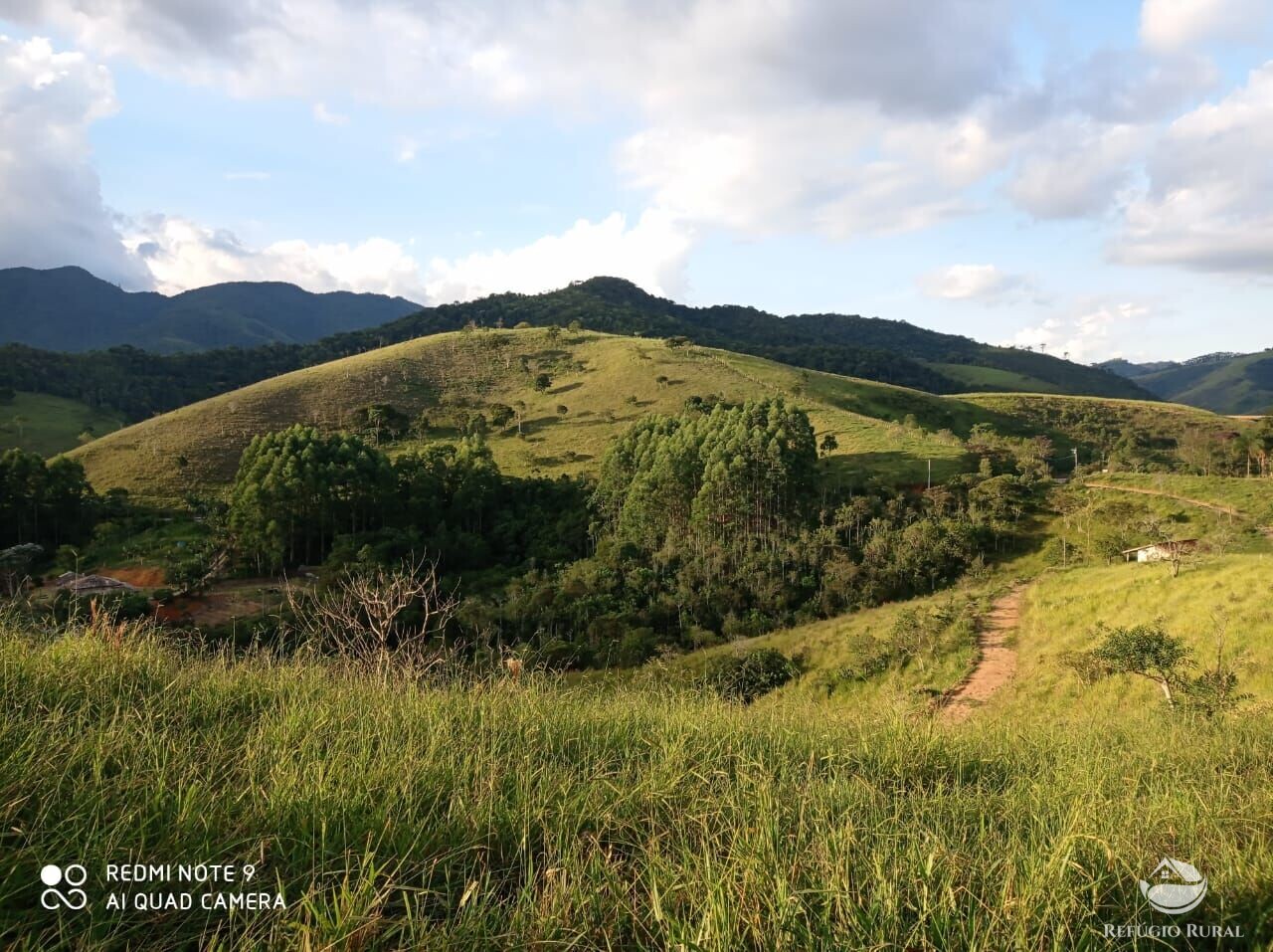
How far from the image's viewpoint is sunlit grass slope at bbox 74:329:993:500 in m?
58.6

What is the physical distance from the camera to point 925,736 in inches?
164

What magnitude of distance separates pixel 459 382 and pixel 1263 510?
78108mm

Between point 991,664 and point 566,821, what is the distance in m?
25.6

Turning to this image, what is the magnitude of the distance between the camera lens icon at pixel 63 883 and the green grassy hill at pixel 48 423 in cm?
9337

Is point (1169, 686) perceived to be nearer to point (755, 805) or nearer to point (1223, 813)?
point (1223, 813)

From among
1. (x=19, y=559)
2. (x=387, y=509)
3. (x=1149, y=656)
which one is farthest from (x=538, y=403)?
(x=1149, y=656)

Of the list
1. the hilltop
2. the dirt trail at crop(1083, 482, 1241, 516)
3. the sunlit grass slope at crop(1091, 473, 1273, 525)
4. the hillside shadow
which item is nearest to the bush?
the hillside shadow

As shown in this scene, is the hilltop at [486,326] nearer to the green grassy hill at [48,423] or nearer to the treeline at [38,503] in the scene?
the green grassy hill at [48,423]

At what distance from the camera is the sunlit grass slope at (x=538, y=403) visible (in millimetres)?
58562

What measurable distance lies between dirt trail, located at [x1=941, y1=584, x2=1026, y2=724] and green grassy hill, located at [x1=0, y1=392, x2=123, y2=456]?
90.9 m

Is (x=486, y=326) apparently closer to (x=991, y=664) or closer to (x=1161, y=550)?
(x=1161, y=550)

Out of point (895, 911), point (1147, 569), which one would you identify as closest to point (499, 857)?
point (895, 911)

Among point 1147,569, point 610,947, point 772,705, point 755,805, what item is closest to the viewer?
point 610,947

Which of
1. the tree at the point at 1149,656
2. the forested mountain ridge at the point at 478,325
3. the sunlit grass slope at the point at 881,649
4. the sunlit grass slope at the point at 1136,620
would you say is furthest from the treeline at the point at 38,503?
the tree at the point at 1149,656
